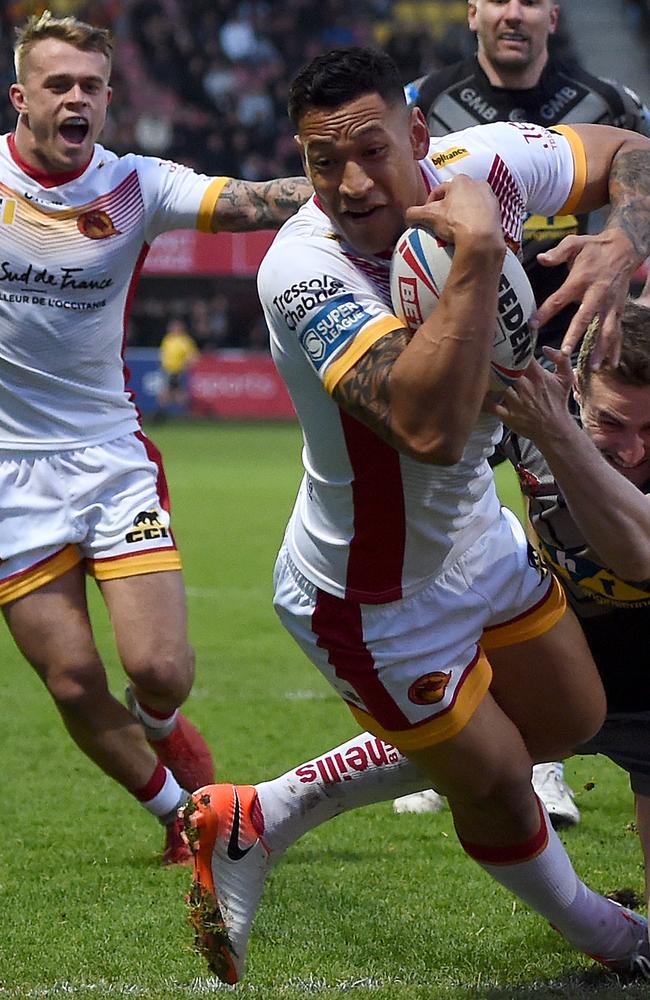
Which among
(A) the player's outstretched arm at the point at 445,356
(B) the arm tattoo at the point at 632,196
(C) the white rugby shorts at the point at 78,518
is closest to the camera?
(A) the player's outstretched arm at the point at 445,356

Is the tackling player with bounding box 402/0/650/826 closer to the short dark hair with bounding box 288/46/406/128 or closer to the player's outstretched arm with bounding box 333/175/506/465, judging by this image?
the short dark hair with bounding box 288/46/406/128

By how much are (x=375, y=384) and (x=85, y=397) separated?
7.75 ft

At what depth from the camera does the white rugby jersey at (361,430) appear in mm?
3111

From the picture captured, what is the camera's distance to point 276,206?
5.01 metres

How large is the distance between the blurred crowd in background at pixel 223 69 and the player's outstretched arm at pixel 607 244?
2436 cm

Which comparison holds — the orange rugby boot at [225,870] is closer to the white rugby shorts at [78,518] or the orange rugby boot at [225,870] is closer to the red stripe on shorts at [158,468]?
the white rugby shorts at [78,518]

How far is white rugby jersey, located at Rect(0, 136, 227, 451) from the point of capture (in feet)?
16.6

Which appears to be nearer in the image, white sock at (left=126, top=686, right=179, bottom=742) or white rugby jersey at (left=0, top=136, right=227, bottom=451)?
white rugby jersey at (left=0, top=136, right=227, bottom=451)

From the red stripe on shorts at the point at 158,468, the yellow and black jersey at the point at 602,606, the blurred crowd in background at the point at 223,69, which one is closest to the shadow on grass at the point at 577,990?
the yellow and black jersey at the point at 602,606

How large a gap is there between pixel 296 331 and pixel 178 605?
6.52ft

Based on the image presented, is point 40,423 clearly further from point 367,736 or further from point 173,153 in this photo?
point 173,153

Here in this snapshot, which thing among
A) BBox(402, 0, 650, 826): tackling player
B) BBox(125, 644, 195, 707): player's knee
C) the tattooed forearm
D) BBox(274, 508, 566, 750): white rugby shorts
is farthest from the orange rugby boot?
BBox(402, 0, 650, 826): tackling player

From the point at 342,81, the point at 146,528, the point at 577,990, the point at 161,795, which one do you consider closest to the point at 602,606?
the point at 577,990

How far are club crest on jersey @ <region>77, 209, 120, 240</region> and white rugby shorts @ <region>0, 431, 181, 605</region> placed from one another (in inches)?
27.9
